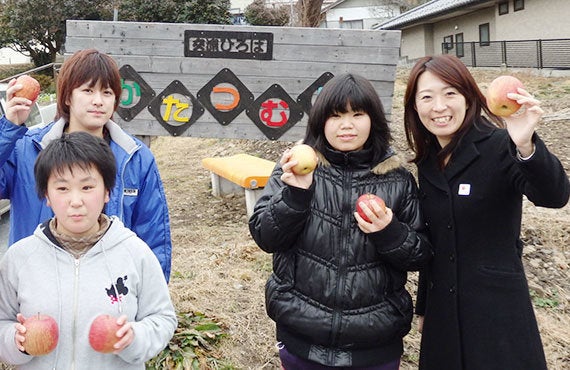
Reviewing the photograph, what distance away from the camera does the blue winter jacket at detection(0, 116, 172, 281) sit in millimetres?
2258

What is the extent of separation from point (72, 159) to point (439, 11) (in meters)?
23.7

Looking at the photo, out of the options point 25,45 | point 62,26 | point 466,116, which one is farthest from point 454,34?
point 466,116

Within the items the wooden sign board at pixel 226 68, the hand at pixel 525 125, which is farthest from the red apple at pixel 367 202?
the wooden sign board at pixel 226 68

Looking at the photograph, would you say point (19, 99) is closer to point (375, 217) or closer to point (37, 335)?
point (37, 335)

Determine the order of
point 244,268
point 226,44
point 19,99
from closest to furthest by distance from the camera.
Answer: point 19,99 < point 244,268 < point 226,44

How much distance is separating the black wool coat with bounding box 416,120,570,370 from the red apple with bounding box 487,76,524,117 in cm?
13

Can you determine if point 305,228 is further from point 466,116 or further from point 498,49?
point 498,49

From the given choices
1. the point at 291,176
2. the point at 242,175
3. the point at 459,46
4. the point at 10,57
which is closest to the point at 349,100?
the point at 291,176

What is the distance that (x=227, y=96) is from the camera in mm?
5648

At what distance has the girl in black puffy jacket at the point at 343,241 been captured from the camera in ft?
7.15

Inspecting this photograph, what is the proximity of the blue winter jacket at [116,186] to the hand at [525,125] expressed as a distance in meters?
1.40

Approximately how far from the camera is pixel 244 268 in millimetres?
4738

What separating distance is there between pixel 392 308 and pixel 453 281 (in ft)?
0.89

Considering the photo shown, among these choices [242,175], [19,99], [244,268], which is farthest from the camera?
[242,175]
